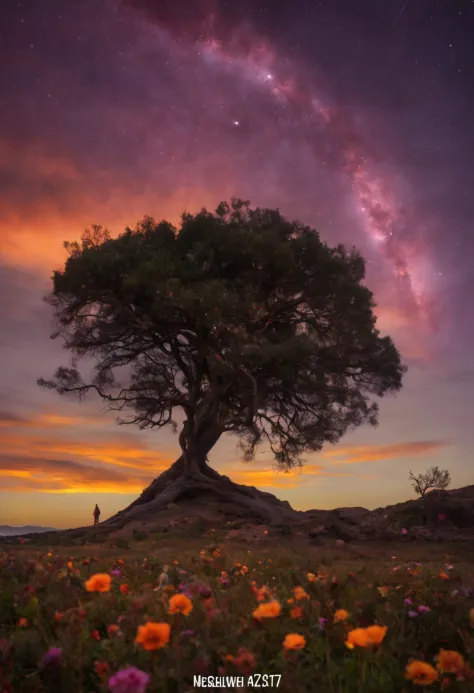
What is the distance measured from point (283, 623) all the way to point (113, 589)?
193 centimetres

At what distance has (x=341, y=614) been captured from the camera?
2848 millimetres

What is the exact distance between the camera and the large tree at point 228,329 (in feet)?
76.7

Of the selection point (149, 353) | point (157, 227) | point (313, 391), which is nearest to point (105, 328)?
point (149, 353)

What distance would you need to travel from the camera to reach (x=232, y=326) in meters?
23.3

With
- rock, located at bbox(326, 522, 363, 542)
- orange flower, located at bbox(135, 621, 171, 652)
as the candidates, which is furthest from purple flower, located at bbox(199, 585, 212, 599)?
rock, located at bbox(326, 522, 363, 542)

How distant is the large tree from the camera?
23375 millimetres

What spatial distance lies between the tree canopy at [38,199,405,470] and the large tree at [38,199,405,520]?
0.19 ft

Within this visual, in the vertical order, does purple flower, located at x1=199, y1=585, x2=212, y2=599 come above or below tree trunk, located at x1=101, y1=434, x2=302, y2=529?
below

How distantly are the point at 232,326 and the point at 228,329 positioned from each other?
0.22 m

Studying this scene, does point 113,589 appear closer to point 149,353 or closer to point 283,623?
point 283,623

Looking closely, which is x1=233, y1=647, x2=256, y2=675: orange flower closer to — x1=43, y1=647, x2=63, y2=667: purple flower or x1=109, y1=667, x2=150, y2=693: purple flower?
x1=109, y1=667, x2=150, y2=693: purple flower

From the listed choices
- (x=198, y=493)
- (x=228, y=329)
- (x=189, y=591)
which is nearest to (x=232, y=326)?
(x=228, y=329)

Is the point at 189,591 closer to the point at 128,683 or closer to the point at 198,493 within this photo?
the point at 128,683

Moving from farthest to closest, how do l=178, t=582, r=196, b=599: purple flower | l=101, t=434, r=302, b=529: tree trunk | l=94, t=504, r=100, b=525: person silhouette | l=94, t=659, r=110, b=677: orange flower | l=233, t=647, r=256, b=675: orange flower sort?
l=94, t=504, r=100, b=525: person silhouette
l=101, t=434, r=302, b=529: tree trunk
l=178, t=582, r=196, b=599: purple flower
l=94, t=659, r=110, b=677: orange flower
l=233, t=647, r=256, b=675: orange flower
